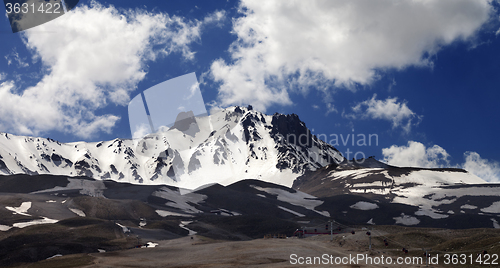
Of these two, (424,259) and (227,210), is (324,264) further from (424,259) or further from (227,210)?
(227,210)

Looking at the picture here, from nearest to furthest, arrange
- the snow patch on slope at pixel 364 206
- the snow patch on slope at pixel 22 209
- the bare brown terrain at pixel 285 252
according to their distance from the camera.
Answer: the bare brown terrain at pixel 285 252 < the snow patch on slope at pixel 22 209 < the snow patch on slope at pixel 364 206

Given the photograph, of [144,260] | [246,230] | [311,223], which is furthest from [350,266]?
[311,223]

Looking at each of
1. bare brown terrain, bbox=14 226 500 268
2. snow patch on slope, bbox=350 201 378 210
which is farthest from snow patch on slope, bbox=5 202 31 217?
snow patch on slope, bbox=350 201 378 210

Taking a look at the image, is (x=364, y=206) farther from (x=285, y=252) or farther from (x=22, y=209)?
(x=22, y=209)

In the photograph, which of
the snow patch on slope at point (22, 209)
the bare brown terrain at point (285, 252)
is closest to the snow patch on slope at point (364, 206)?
the bare brown terrain at point (285, 252)

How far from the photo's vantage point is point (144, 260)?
63.7m

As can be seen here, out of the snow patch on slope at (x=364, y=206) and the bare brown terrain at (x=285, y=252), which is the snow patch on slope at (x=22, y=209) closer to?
the bare brown terrain at (x=285, y=252)

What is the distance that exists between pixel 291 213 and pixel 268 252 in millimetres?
106496

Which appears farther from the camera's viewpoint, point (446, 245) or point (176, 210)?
point (176, 210)

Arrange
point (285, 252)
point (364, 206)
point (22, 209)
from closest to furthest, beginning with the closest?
point (285, 252) → point (22, 209) → point (364, 206)

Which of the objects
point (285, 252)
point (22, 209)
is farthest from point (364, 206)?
point (22, 209)

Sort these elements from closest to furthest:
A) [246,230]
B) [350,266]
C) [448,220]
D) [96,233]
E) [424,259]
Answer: [350,266] < [424,259] < [96,233] < [246,230] < [448,220]

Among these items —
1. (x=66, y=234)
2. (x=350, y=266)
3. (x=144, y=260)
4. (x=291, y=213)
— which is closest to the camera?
(x=350, y=266)

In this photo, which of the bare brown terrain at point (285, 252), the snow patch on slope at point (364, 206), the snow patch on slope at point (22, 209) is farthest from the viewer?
the snow patch on slope at point (364, 206)
